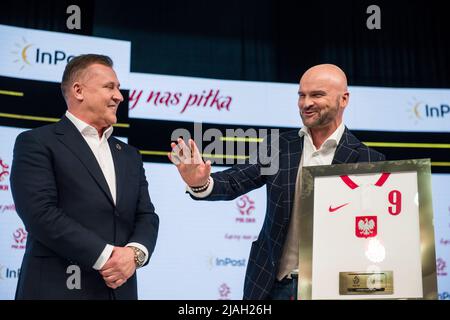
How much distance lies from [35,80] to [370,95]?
306 cm

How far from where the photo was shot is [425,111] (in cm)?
609

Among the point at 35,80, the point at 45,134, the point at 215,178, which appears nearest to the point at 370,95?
the point at 35,80

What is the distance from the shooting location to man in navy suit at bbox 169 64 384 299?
253 cm

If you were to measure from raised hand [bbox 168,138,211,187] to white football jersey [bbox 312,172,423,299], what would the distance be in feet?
1.70

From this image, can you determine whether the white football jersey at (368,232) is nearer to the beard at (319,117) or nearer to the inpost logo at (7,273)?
the beard at (319,117)

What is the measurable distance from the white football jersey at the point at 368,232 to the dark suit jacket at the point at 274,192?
1.22ft

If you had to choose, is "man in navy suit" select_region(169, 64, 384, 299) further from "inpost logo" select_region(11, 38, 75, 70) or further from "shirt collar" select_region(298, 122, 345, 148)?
"inpost logo" select_region(11, 38, 75, 70)

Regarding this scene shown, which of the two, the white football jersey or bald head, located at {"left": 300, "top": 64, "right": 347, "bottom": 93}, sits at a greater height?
bald head, located at {"left": 300, "top": 64, "right": 347, "bottom": 93}

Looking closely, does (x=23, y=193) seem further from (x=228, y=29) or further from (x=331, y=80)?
(x=228, y=29)

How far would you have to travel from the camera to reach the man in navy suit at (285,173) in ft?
8.30

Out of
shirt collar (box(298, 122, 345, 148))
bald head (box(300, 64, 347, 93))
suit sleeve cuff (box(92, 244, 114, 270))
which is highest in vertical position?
bald head (box(300, 64, 347, 93))

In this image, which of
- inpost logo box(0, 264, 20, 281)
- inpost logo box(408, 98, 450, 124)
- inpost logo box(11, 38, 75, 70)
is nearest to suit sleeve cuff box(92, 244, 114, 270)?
inpost logo box(0, 264, 20, 281)

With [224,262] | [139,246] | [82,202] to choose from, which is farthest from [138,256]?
[224,262]
